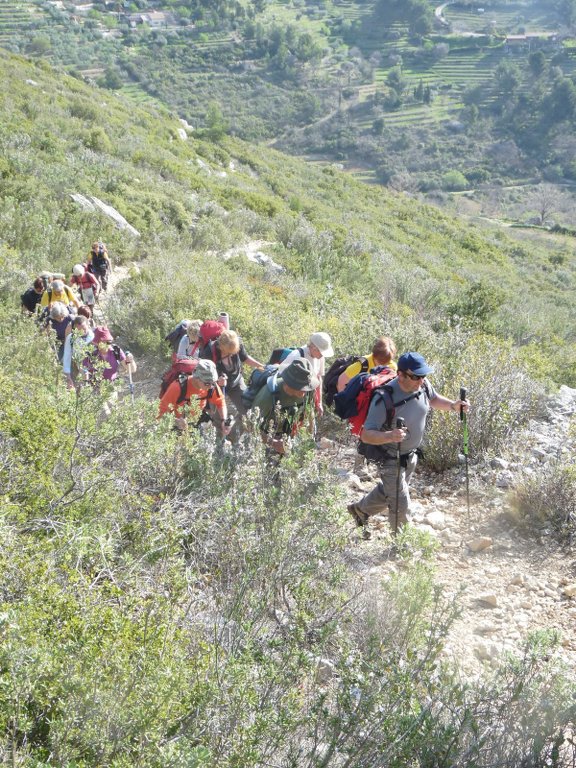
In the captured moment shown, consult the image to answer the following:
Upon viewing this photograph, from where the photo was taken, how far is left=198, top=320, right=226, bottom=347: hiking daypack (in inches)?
200

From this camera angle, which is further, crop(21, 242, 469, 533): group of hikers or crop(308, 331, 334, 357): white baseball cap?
crop(308, 331, 334, 357): white baseball cap

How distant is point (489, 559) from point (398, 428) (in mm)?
1122

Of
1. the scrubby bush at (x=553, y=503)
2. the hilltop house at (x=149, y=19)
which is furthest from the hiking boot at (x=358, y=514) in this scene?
the hilltop house at (x=149, y=19)

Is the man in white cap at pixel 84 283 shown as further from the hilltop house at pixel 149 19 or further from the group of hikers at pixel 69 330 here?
the hilltop house at pixel 149 19

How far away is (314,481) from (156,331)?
4384 millimetres

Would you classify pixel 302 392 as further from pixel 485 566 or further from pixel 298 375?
pixel 485 566

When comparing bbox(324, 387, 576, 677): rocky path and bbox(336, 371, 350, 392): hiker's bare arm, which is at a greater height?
bbox(336, 371, 350, 392): hiker's bare arm

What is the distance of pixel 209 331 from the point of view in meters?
5.10

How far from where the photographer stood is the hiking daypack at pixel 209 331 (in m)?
5.09

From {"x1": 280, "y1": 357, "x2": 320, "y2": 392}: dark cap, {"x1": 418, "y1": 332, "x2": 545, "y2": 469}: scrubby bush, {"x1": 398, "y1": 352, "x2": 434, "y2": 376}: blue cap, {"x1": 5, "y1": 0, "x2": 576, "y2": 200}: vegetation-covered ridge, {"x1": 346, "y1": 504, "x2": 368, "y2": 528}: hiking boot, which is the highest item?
{"x1": 5, "y1": 0, "x2": 576, "y2": 200}: vegetation-covered ridge

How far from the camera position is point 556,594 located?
3.60 m

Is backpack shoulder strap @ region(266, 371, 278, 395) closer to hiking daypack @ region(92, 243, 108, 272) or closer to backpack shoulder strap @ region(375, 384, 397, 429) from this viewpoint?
backpack shoulder strap @ region(375, 384, 397, 429)

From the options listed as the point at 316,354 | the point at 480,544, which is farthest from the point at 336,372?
the point at 480,544

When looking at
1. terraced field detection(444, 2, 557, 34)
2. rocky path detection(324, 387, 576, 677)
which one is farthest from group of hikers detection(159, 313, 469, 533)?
terraced field detection(444, 2, 557, 34)
